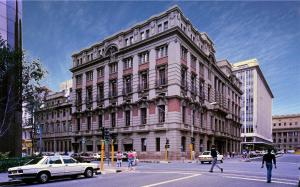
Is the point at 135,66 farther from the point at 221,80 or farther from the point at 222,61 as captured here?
the point at 222,61

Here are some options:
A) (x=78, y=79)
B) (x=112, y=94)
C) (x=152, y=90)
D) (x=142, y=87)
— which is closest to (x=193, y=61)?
(x=152, y=90)

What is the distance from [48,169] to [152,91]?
99.1ft

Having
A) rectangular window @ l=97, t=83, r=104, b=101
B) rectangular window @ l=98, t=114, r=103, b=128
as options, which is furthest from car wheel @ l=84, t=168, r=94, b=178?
rectangular window @ l=97, t=83, r=104, b=101

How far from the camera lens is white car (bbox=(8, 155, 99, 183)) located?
57.0 ft

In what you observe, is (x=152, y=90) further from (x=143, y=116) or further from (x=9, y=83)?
(x=9, y=83)

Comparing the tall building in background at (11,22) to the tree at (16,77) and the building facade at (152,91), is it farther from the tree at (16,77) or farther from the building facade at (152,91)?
the building facade at (152,91)

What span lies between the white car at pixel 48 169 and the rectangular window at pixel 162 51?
28676 mm

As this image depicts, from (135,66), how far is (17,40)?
70.2 ft

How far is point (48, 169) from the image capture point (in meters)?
18.5

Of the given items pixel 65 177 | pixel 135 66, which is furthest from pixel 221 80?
pixel 65 177

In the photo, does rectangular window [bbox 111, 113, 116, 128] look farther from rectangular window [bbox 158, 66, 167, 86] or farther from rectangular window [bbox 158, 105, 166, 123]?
rectangular window [bbox 158, 66, 167, 86]

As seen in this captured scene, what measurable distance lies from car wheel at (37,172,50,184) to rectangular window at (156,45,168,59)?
31324 mm

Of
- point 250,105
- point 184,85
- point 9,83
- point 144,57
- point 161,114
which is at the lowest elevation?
point 161,114

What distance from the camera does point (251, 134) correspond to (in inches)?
4500
